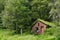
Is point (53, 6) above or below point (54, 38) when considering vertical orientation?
above

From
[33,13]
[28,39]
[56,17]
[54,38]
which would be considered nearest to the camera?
[28,39]

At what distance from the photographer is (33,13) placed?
4216 centimetres

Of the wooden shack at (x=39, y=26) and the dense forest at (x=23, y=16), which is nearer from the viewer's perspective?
the wooden shack at (x=39, y=26)

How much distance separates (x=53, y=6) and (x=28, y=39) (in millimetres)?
14544

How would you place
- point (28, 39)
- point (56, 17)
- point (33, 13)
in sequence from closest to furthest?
point (28, 39) < point (56, 17) < point (33, 13)

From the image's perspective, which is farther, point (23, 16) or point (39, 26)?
point (23, 16)

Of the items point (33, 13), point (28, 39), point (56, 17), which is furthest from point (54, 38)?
point (33, 13)

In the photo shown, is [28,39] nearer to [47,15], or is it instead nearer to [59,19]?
[59,19]

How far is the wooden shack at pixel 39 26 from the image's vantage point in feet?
126

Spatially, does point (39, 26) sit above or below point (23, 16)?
below

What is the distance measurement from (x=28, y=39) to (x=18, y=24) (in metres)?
12.2

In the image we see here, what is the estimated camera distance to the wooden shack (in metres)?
38.3

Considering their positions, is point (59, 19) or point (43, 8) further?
point (43, 8)

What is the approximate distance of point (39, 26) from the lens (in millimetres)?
39438
